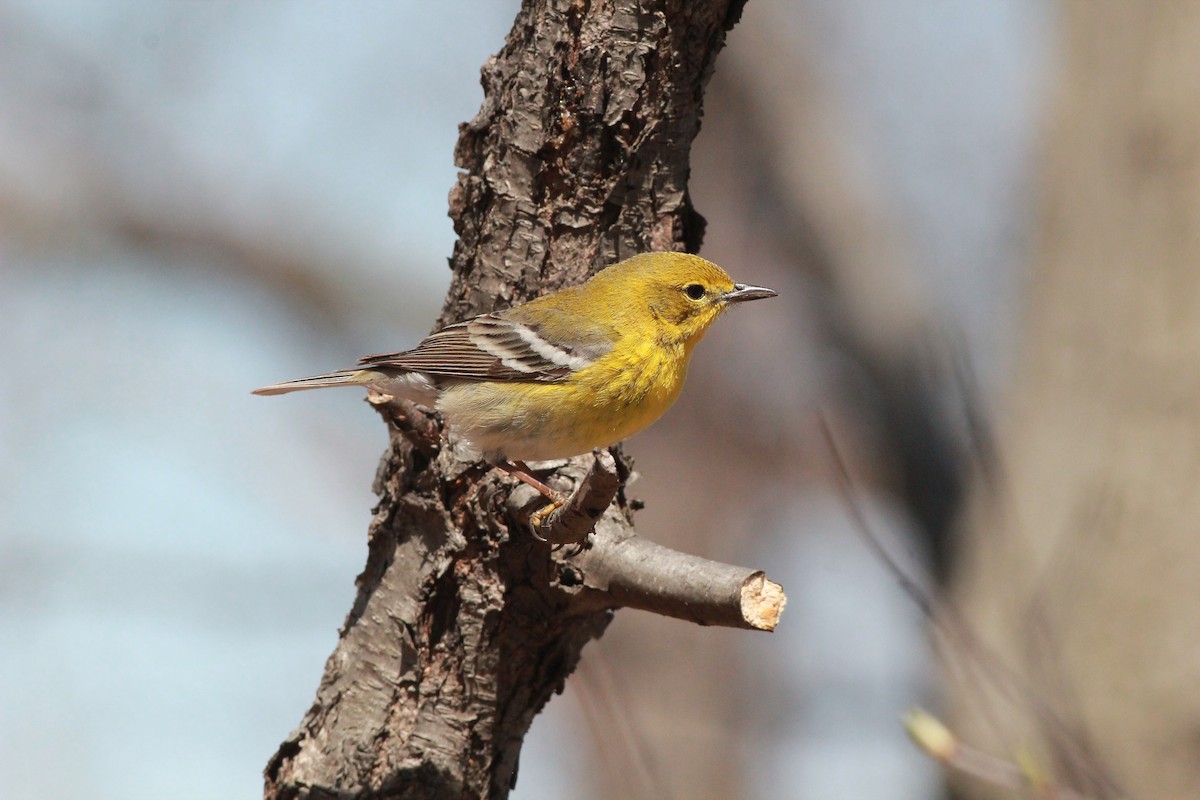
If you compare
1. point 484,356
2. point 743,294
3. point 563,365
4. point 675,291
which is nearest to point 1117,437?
point 743,294

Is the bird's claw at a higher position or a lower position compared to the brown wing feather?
lower

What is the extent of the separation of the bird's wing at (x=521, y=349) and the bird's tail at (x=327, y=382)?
0.36 m

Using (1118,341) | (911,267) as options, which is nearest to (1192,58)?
(1118,341)

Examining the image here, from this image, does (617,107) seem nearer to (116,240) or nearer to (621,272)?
(621,272)

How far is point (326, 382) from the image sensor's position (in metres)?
5.29

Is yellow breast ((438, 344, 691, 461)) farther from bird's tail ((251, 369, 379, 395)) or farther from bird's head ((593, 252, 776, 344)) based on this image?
bird's tail ((251, 369, 379, 395))

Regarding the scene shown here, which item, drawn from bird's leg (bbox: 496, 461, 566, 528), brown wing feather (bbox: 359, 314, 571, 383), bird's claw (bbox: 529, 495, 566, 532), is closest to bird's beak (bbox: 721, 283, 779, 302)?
brown wing feather (bbox: 359, 314, 571, 383)

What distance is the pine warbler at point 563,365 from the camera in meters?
4.60

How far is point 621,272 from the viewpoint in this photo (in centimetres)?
469

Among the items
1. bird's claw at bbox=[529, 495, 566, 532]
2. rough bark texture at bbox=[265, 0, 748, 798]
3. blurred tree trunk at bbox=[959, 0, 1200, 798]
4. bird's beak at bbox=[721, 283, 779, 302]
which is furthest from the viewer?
blurred tree trunk at bbox=[959, 0, 1200, 798]

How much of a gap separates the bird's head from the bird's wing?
0.73 feet

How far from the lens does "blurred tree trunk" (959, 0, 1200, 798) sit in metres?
6.62

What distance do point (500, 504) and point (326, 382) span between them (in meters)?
1.51

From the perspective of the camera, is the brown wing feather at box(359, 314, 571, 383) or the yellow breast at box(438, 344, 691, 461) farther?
the brown wing feather at box(359, 314, 571, 383)
